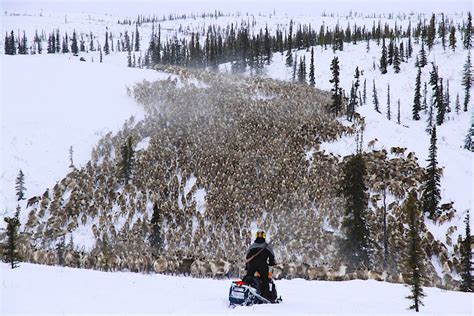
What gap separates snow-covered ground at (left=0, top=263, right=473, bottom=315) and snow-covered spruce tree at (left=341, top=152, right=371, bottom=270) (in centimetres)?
1023

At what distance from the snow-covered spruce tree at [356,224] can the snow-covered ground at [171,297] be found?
10.2 meters

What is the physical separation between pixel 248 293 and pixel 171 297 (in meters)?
2.33

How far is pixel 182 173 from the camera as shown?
33031 mm

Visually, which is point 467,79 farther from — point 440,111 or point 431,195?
point 431,195

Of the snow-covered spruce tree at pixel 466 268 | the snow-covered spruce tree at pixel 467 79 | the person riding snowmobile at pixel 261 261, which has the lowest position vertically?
the snow-covered spruce tree at pixel 466 268

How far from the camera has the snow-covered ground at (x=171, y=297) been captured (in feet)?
30.6

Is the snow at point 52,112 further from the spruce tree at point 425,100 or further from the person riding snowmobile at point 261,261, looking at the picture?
the spruce tree at point 425,100

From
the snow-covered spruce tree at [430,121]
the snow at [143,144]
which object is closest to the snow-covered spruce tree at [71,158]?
the snow at [143,144]

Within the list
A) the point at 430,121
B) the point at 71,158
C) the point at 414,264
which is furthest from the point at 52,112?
the point at 430,121

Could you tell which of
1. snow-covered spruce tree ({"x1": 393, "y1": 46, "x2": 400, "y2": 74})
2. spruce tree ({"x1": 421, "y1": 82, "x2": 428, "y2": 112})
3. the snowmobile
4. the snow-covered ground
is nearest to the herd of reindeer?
the snow-covered ground

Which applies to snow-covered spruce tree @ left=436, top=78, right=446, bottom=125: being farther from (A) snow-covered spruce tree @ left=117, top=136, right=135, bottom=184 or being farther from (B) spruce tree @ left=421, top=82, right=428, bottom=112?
(A) snow-covered spruce tree @ left=117, top=136, right=135, bottom=184

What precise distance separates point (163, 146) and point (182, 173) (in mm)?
4804

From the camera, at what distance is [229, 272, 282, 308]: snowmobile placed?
31.3 ft

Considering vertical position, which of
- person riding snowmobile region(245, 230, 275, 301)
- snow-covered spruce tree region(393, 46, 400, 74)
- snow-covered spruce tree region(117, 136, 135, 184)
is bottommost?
snow-covered spruce tree region(117, 136, 135, 184)
